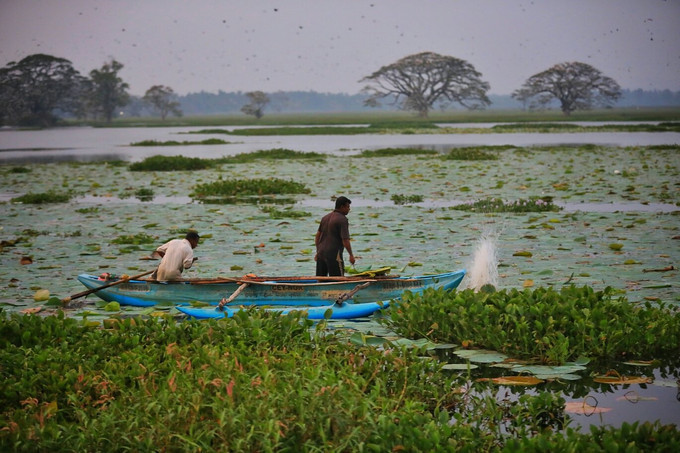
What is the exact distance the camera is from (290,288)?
31.2 ft

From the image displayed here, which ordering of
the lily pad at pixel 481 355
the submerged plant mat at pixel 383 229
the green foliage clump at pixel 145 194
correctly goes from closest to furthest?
the lily pad at pixel 481 355, the submerged plant mat at pixel 383 229, the green foliage clump at pixel 145 194

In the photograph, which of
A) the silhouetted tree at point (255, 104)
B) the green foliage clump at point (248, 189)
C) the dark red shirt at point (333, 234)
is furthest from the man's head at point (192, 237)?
the silhouetted tree at point (255, 104)

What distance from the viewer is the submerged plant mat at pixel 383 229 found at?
11.9 metres

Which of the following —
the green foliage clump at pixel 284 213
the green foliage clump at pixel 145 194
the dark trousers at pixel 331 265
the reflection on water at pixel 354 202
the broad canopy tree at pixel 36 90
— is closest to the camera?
the dark trousers at pixel 331 265

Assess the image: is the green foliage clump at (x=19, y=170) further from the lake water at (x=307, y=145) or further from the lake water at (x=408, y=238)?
the lake water at (x=408, y=238)

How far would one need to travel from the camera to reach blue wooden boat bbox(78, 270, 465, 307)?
31.0ft

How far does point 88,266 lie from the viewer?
12719 mm

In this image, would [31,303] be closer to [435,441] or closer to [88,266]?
[88,266]

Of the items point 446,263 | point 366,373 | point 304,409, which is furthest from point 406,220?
point 304,409

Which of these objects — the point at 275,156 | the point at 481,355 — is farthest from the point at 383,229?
the point at 275,156

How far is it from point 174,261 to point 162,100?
16327cm

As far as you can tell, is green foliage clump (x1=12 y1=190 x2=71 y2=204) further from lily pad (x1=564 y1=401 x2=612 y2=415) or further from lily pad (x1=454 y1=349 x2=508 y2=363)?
lily pad (x1=564 y1=401 x2=612 y2=415)

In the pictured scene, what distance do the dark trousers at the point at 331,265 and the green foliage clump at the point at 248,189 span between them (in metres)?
12.3

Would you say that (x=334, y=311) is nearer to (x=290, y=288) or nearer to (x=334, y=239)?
(x=290, y=288)
